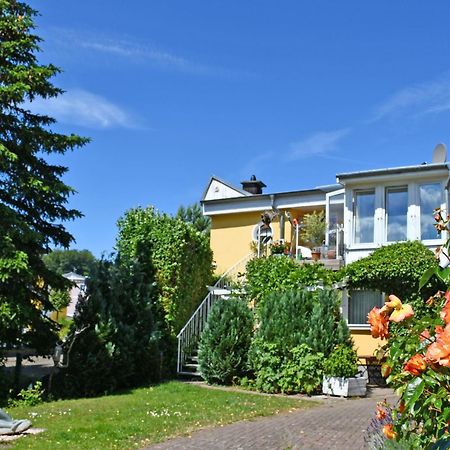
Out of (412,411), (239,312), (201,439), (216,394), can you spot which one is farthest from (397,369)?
(239,312)

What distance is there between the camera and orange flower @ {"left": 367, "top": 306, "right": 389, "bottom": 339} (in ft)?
10.2

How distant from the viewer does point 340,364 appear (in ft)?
44.2

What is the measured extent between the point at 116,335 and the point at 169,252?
332 cm

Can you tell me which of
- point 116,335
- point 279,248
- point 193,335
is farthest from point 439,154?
point 116,335

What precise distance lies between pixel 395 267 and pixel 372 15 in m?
8.16

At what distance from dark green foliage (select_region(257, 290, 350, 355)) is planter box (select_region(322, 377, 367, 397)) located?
2.56 ft

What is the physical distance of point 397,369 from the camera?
4047 millimetres

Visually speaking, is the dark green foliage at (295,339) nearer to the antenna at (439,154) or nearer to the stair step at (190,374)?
the stair step at (190,374)

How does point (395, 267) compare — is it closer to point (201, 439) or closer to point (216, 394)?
point (216, 394)

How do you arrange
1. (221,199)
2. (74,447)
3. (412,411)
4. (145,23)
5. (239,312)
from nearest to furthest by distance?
(412,411), (74,447), (145,23), (239,312), (221,199)

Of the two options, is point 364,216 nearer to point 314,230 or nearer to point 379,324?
point 314,230

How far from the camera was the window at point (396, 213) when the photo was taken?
18.0 metres

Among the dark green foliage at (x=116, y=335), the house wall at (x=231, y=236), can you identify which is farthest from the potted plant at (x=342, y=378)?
the house wall at (x=231, y=236)

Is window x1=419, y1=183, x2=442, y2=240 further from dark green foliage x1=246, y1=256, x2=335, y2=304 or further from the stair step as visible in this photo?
the stair step
